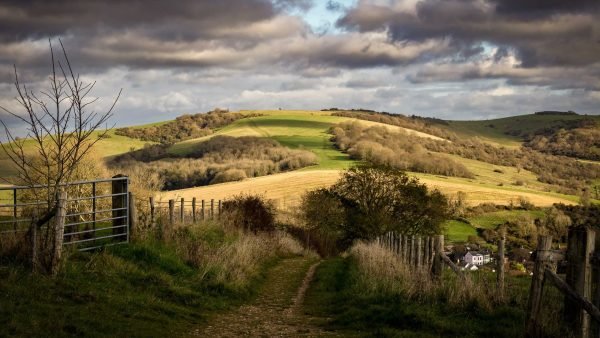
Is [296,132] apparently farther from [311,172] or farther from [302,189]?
[302,189]

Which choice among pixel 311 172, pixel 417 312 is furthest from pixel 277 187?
pixel 417 312

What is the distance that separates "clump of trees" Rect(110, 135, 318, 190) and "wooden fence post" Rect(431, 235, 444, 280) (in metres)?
91.7

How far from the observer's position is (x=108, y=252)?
610 inches

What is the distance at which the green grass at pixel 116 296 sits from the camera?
386 inches

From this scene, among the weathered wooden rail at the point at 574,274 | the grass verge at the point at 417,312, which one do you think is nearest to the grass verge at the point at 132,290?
the grass verge at the point at 417,312

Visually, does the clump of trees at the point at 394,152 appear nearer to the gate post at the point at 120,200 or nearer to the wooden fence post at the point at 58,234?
the gate post at the point at 120,200

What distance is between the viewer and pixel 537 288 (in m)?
9.53

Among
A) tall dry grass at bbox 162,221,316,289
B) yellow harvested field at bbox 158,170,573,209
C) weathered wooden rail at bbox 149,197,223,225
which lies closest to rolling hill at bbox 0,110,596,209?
yellow harvested field at bbox 158,170,573,209

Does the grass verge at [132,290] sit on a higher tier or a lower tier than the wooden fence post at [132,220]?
lower

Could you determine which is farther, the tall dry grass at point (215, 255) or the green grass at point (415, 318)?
the tall dry grass at point (215, 255)

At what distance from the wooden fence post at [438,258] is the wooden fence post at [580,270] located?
4.75 meters

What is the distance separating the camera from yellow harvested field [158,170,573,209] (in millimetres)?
90750

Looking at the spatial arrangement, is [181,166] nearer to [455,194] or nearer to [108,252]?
[455,194]

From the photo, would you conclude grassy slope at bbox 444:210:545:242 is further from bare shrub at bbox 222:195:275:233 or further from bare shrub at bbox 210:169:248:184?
bare shrub at bbox 210:169:248:184
